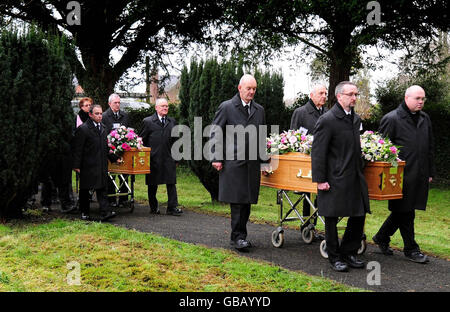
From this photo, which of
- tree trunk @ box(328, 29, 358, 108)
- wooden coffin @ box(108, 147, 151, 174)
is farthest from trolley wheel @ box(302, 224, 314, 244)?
tree trunk @ box(328, 29, 358, 108)

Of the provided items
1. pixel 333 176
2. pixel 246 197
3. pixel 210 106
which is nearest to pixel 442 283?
pixel 333 176

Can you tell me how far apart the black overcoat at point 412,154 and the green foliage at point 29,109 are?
18.1 feet

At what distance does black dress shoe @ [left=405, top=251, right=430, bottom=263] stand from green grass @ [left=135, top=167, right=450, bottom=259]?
0.69 m

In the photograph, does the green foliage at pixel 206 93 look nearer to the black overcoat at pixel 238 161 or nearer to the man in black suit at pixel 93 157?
the man in black suit at pixel 93 157

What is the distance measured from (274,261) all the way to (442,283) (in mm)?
2000

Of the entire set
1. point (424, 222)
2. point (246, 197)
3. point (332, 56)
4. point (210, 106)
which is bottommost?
point (424, 222)

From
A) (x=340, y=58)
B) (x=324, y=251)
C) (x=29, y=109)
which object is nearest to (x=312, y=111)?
(x=324, y=251)

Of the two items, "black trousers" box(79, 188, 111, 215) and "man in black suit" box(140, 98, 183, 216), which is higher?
"man in black suit" box(140, 98, 183, 216)

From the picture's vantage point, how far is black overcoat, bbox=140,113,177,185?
1067 cm

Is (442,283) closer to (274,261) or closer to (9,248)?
(274,261)

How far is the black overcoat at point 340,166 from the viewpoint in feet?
20.7

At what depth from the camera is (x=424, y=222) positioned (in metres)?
11.5

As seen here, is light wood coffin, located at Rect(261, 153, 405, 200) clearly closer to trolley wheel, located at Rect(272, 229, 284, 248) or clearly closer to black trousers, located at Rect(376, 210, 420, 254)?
black trousers, located at Rect(376, 210, 420, 254)

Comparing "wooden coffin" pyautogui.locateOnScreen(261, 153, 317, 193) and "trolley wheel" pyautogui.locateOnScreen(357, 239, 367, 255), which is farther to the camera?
"trolley wheel" pyautogui.locateOnScreen(357, 239, 367, 255)
